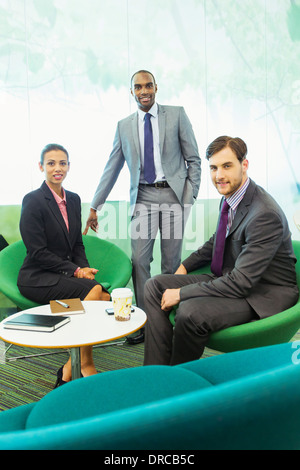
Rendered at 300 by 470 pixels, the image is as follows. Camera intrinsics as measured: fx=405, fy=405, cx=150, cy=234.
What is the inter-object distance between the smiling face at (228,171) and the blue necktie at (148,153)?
3.24 ft

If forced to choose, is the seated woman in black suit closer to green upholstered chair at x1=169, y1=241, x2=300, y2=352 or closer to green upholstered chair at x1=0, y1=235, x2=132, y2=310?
green upholstered chair at x1=0, y1=235, x2=132, y2=310

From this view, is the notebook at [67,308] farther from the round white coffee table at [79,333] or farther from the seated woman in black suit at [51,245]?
the seated woman in black suit at [51,245]

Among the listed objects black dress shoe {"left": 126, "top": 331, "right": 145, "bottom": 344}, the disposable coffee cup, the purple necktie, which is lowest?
black dress shoe {"left": 126, "top": 331, "right": 145, "bottom": 344}

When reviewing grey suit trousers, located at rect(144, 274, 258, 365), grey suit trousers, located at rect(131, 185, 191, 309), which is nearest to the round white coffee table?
grey suit trousers, located at rect(144, 274, 258, 365)

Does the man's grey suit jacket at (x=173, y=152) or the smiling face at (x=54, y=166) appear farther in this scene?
Answer: the man's grey suit jacket at (x=173, y=152)

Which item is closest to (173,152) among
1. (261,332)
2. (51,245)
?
(51,245)

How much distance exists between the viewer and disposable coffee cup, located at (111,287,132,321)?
5.98 feet

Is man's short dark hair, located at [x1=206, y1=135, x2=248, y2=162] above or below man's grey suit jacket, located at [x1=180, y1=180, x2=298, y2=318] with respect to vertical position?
→ above

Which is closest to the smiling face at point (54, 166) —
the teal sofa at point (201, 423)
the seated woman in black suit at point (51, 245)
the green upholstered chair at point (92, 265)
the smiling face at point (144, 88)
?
the seated woman in black suit at point (51, 245)

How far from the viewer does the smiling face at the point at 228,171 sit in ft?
6.79

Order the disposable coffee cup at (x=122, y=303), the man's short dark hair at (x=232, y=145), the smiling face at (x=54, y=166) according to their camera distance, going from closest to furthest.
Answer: the disposable coffee cup at (x=122, y=303)
the man's short dark hair at (x=232, y=145)
the smiling face at (x=54, y=166)

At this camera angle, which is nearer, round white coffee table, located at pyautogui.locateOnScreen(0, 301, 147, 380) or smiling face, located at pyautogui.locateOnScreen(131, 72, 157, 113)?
round white coffee table, located at pyautogui.locateOnScreen(0, 301, 147, 380)

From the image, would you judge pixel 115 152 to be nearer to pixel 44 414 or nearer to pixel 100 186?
pixel 100 186

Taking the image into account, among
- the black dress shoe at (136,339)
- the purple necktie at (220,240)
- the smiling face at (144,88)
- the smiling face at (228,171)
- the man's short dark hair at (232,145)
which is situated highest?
the smiling face at (144,88)
